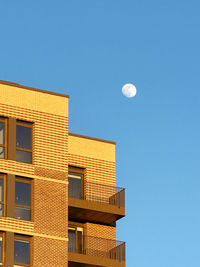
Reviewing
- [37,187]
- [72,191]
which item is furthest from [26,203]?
[72,191]

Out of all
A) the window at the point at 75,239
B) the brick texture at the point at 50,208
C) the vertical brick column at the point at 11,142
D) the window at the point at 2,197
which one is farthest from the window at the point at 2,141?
the window at the point at 75,239

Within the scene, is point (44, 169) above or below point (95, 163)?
below

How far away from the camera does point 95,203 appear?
57.5m

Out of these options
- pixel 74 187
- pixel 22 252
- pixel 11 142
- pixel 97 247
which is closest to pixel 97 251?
pixel 97 247

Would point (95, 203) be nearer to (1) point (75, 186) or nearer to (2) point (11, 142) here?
(1) point (75, 186)

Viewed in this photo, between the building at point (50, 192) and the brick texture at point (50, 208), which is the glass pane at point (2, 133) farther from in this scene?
the brick texture at point (50, 208)

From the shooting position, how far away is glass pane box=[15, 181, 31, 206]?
53509mm

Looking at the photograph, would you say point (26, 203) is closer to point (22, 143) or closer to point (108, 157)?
point (22, 143)

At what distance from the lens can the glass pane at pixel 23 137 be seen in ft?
179

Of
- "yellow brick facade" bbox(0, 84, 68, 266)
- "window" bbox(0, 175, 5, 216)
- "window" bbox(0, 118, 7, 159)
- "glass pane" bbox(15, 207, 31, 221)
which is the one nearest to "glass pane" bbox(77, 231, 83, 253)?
"yellow brick facade" bbox(0, 84, 68, 266)

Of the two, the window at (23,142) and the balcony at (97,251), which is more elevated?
the window at (23,142)

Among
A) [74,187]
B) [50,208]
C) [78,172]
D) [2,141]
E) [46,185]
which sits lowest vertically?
[50,208]

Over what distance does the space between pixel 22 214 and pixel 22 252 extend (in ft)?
6.07

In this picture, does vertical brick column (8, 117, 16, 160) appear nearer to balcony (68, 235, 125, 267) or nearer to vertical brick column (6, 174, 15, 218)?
vertical brick column (6, 174, 15, 218)
